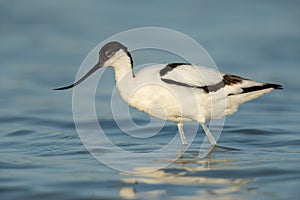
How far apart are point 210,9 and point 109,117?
7636mm

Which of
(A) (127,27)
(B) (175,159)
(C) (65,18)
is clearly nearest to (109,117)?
(B) (175,159)

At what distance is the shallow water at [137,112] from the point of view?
8094mm

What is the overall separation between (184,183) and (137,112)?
4.79m

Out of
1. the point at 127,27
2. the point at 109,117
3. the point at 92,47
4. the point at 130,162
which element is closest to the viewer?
the point at 130,162

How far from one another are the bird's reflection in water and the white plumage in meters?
0.82

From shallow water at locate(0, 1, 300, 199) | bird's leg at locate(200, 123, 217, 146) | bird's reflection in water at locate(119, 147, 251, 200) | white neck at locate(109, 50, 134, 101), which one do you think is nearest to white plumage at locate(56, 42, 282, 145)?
white neck at locate(109, 50, 134, 101)

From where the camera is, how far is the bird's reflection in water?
25.2 feet

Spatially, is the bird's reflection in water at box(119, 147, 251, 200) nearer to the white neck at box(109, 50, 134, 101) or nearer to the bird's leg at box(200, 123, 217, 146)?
the bird's leg at box(200, 123, 217, 146)

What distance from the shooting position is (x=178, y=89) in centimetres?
961

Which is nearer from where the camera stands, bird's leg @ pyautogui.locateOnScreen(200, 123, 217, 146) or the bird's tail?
the bird's tail

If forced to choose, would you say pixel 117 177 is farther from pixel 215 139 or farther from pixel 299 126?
pixel 299 126

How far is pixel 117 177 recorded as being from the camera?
8445mm

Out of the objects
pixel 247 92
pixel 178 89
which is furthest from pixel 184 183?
pixel 247 92

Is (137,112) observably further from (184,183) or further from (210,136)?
(184,183)
